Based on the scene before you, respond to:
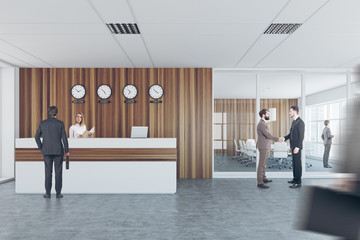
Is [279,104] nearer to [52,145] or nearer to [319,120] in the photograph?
[319,120]

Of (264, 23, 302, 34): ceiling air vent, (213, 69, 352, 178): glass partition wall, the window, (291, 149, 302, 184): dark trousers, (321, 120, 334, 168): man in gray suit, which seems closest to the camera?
(264, 23, 302, 34): ceiling air vent

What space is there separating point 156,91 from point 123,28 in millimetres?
2682

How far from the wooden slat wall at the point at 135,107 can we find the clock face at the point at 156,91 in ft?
0.36

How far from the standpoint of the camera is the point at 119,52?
18.3 ft

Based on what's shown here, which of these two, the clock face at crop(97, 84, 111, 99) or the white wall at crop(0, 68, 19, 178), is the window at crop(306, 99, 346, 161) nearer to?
the clock face at crop(97, 84, 111, 99)

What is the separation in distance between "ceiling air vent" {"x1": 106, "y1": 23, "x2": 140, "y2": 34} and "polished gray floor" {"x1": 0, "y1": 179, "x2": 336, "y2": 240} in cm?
294

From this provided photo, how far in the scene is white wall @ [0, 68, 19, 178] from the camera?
677 centimetres

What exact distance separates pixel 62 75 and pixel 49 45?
194 centimetres

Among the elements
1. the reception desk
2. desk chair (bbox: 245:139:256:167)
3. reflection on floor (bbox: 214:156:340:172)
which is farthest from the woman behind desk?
desk chair (bbox: 245:139:256:167)

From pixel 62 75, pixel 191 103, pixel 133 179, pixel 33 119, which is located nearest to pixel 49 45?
pixel 62 75

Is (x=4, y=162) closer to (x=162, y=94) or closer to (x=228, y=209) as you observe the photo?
(x=162, y=94)

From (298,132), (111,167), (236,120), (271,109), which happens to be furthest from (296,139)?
(271,109)

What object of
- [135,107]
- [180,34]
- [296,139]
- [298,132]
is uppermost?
[180,34]

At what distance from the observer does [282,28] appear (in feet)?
14.2
